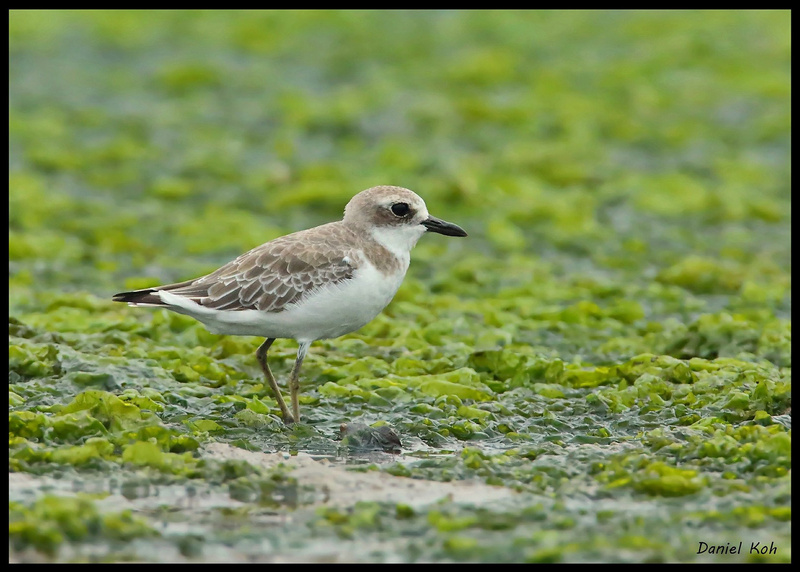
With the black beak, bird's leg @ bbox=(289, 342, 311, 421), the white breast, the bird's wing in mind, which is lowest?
bird's leg @ bbox=(289, 342, 311, 421)

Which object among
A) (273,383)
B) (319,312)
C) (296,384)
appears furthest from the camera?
(273,383)

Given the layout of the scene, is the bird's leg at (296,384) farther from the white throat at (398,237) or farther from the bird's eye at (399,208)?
the bird's eye at (399,208)

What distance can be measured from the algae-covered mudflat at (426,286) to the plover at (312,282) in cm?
73

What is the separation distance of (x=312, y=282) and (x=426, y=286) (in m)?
4.22

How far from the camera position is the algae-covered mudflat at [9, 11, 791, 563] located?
6727mm

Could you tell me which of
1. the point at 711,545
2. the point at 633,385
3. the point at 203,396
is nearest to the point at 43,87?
the point at 203,396

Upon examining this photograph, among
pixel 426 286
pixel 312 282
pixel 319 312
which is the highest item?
pixel 426 286

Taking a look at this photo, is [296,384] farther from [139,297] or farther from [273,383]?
[139,297]

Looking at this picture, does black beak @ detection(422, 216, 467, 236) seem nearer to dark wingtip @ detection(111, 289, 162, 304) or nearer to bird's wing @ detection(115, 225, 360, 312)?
bird's wing @ detection(115, 225, 360, 312)

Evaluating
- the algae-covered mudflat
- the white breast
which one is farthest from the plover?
the algae-covered mudflat

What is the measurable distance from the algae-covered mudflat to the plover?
0.73 metres

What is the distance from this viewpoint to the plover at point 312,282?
8.32 meters

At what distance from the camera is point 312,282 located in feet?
27.3

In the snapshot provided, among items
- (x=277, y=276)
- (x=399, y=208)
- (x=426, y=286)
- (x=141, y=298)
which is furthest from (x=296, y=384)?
(x=426, y=286)
